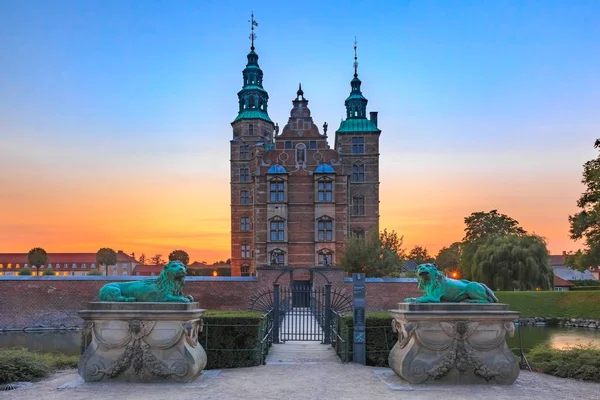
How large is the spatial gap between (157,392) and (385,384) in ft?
11.1

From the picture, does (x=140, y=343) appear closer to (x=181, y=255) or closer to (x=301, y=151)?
(x=301, y=151)

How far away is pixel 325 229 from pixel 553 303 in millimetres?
14791

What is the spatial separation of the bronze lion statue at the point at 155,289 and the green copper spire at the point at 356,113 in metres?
34.0

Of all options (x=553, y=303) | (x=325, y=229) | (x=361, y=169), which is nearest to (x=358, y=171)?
(x=361, y=169)

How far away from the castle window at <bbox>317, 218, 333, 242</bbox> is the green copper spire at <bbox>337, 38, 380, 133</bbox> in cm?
770

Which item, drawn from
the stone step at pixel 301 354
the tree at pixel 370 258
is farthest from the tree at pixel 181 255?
the stone step at pixel 301 354

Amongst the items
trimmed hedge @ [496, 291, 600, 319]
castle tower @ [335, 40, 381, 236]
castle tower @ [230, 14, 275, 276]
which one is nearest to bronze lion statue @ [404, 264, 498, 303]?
trimmed hedge @ [496, 291, 600, 319]

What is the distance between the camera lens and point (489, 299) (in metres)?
9.15

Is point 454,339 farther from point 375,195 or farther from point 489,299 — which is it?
point 375,195

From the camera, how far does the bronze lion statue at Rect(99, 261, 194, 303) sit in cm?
911

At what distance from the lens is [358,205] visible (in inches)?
1681

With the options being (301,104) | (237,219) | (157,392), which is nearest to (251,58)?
(301,104)

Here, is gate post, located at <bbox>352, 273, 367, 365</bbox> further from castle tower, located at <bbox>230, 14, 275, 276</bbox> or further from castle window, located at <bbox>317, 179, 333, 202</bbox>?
castle tower, located at <bbox>230, 14, 275, 276</bbox>

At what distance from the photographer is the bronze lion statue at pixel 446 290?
902 centimetres
